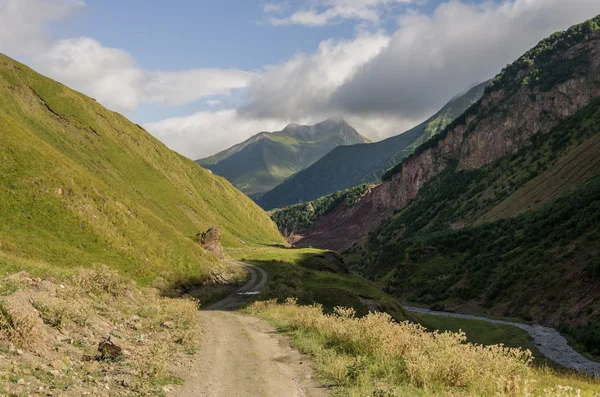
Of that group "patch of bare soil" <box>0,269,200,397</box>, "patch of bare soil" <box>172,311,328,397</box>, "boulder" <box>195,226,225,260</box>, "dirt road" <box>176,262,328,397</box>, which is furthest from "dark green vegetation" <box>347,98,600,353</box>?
"boulder" <box>195,226,225,260</box>

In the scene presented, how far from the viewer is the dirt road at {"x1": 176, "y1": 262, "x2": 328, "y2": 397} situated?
41.4 feet

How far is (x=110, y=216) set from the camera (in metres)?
49.6

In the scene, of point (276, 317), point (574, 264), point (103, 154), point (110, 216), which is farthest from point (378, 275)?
point (276, 317)

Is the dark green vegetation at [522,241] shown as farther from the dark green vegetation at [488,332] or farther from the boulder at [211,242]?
the boulder at [211,242]

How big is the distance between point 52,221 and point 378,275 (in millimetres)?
114546

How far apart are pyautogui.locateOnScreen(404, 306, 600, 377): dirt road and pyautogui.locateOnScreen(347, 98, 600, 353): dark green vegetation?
2.27 m

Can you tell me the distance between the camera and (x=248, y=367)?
15.2 m

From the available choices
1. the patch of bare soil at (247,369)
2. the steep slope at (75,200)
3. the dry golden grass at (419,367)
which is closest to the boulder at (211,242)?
the steep slope at (75,200)

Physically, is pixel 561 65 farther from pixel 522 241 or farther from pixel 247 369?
pixel 247 369

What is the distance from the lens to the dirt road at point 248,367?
1261 centimetres

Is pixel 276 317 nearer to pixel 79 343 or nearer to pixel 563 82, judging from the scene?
pixel 79 343

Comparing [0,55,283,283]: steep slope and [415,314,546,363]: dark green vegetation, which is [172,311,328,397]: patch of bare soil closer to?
[0,55,283,283]: steep slope

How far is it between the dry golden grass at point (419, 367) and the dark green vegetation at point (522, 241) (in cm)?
4526

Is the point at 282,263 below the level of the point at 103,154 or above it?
below
